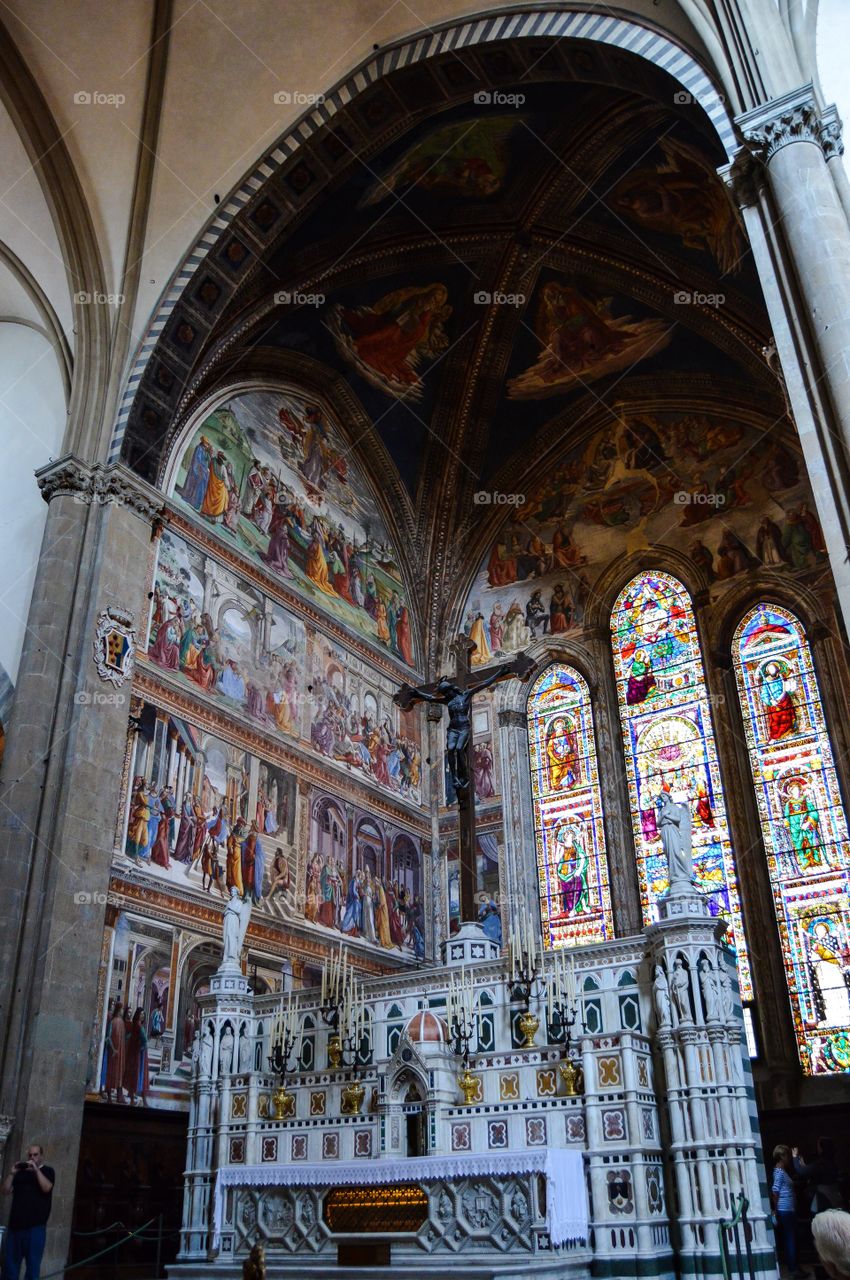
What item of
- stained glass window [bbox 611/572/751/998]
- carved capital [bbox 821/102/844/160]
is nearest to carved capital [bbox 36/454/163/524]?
stained glass window [bbox 611/572/751/998]

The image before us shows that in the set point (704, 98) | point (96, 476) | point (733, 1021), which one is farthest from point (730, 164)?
point (96, 476)

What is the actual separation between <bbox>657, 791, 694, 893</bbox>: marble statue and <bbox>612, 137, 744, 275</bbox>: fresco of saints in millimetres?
8873

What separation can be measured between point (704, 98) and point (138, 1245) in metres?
12.9

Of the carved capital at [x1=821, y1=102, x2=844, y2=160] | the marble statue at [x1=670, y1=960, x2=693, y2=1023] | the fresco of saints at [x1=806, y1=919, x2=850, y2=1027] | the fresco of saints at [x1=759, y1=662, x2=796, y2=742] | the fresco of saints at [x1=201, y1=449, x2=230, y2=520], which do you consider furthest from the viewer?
the fresco of saints at [x1=759, y1=662, x2=796, y2=742]

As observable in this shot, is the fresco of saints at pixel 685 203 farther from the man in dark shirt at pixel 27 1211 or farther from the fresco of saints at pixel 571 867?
the man in dark shirt at pixel 27 1211

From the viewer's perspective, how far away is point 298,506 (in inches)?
739

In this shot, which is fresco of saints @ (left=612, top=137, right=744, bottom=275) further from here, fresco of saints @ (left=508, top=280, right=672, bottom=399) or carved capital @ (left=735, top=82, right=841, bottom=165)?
carved capital @ (left=735, top=82, right=841, bottom=165)

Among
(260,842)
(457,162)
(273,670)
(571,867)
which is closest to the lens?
Answer: (260,842)

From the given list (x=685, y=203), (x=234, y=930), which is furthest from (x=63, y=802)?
(x=685, y=203)

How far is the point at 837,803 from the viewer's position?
16312mm

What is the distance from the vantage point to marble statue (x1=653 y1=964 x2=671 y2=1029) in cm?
988

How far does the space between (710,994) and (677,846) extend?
149 centimetres

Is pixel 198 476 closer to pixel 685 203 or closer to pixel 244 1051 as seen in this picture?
pixel 685 203

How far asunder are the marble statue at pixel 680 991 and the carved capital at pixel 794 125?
703 cm
